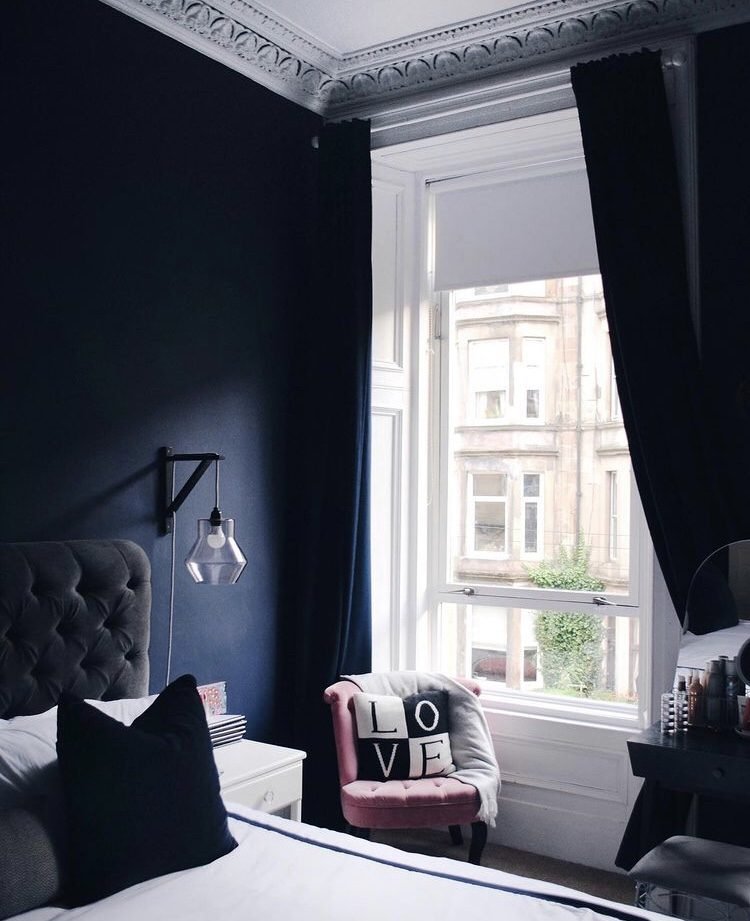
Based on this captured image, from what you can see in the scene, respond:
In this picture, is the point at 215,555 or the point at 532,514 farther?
the point at 532,514

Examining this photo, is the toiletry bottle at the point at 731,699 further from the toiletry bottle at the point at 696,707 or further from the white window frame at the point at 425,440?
the white window frame at the point at 425,440

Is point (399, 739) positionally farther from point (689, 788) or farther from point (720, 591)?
point (720, 591)

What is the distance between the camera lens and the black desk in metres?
2.66

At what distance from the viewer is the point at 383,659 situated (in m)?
4.21

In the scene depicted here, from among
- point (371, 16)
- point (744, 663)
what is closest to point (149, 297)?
point (371, 16)

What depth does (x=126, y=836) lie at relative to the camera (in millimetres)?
2072

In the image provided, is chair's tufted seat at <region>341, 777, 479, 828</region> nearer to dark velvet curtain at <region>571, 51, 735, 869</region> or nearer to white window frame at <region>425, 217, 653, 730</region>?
dark velvet curtain at <region>571, 51, 735, 869</region>

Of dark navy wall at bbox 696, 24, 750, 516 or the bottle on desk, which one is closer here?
the bottle on desk

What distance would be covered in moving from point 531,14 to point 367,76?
30.8 inches

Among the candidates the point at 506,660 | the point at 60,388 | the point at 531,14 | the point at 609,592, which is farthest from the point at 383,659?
the point at 531,14

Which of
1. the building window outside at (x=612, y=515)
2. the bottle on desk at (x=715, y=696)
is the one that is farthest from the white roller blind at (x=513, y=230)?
the bottle on desk at (x=715, y=696)

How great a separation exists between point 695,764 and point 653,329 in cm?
146

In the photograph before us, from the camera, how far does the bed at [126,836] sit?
6.55ft

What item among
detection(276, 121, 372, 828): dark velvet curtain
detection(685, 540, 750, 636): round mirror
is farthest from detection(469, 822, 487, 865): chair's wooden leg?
detection(685, 540, 750, 636): round mirror
